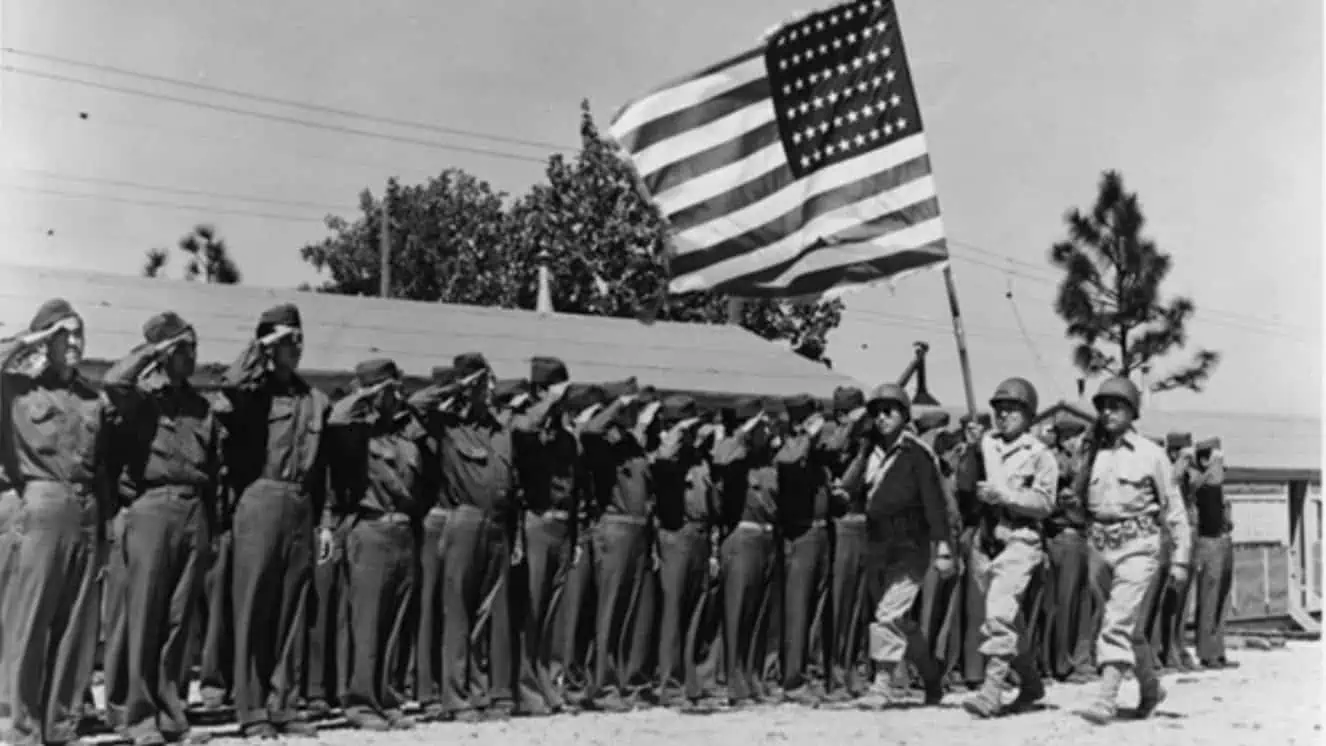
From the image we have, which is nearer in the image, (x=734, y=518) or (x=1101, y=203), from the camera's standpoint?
(x=734, y=518)

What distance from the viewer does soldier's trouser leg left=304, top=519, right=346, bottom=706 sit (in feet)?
26.9

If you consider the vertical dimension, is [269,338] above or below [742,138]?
below

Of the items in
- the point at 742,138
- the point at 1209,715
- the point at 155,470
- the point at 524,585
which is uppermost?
the point at 742,138

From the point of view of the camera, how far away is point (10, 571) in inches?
270

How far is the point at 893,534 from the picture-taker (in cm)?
919

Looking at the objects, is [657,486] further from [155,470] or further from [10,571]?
[10,571]

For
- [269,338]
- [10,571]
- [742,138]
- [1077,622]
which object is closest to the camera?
[10,571]

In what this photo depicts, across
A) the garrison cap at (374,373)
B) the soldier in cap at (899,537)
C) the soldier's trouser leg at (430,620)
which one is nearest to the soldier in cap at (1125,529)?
the soldier in cap at (899,537)

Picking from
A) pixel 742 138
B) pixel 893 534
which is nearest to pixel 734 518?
pixel 893 534

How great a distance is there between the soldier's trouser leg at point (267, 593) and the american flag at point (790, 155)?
11.6 ft

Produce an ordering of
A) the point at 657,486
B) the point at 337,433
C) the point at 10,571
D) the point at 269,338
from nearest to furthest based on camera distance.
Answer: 1. the point at 10,571
2. the point at 269,338
3. the point at 337,433
4. the point at 657,486

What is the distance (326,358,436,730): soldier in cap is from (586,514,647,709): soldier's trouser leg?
1.31m

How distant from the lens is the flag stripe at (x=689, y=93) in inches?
415

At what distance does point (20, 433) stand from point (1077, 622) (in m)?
8.48
